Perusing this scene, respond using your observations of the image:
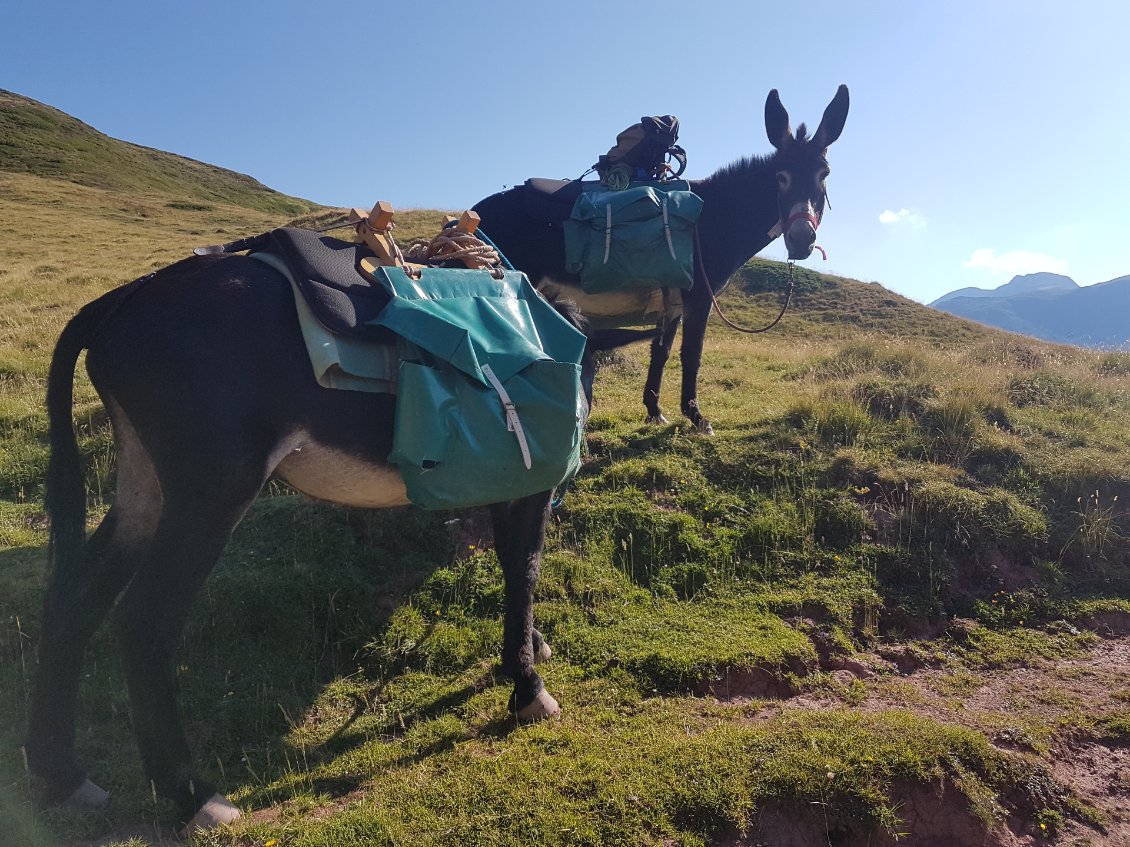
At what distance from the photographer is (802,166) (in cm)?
645

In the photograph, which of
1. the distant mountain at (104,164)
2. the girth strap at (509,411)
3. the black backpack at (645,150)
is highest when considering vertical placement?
the distant mountain at (104,164)

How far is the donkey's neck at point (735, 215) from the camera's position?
257 inches

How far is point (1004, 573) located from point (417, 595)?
4.08 metres

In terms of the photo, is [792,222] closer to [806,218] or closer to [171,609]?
[806,218]

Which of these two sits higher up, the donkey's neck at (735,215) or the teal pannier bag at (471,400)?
the donkey's neck at (735,215)

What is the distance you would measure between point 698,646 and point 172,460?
2.81 meters

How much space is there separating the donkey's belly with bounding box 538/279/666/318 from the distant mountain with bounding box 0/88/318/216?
1705 inches

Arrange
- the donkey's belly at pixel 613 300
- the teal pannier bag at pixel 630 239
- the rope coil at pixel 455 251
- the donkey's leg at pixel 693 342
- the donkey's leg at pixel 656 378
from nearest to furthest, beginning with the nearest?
the rope coil at pixel 455 251 → the teal pannier bag at pixel 630 239 → the donkey's belly at pixel 613 300 → the donkey's leg at pixel 693 342 → the donkey's leg at pixel 656 378

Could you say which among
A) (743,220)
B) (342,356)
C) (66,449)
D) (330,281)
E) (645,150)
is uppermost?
(645,150)

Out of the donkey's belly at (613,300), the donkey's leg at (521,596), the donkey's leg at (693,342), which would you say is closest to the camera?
the donkey's leg at (521,596)

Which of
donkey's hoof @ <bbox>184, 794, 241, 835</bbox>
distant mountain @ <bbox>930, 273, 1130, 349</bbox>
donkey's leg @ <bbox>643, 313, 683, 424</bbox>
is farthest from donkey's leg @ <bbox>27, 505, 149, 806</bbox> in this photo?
distant mountain @ <bbox>930, 273, 1130, 349</bbox>

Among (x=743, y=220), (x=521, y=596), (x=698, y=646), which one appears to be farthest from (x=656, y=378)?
(x=521, y=596)

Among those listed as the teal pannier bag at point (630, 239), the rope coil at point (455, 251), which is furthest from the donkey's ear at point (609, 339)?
the teal pannier bag at point (630, 239)

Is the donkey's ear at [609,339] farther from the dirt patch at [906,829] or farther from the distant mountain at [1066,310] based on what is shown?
the distant mountain at [1066,310]
